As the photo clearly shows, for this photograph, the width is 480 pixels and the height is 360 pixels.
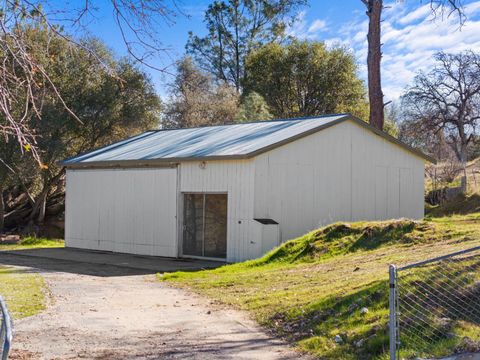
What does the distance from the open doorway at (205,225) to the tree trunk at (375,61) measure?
8697 millimetres

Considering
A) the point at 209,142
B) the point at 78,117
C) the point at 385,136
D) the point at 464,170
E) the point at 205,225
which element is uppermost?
the point at 78,117

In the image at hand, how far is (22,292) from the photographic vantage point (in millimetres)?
11328

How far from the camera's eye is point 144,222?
20.5m

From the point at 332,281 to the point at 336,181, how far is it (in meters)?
9.76

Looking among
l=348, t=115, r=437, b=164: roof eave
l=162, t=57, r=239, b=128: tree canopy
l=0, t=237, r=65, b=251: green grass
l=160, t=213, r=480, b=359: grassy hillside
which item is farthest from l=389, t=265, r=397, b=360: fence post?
l=162, t=57, r=239, b=128: tree canopy

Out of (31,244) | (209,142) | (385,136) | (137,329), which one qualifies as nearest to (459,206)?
(385,136)

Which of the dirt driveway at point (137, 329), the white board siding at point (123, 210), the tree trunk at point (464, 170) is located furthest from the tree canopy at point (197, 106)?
the dirt driveway at point (137, 329)

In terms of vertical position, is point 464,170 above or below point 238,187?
above

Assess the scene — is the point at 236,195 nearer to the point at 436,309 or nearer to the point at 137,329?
the point at 137,329

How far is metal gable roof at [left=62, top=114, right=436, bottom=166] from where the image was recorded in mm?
18641

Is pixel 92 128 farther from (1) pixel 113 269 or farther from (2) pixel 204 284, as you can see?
(2) pixel 204 284

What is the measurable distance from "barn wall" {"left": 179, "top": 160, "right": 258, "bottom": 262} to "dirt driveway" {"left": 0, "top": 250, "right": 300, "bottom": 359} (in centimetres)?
532

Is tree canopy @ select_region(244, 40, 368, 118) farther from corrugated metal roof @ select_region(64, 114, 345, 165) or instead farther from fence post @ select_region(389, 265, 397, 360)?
fence post @ select_region(389, 265, 397, 360)

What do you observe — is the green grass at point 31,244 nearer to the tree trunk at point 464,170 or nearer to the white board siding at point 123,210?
the white board siding at point 123,210
